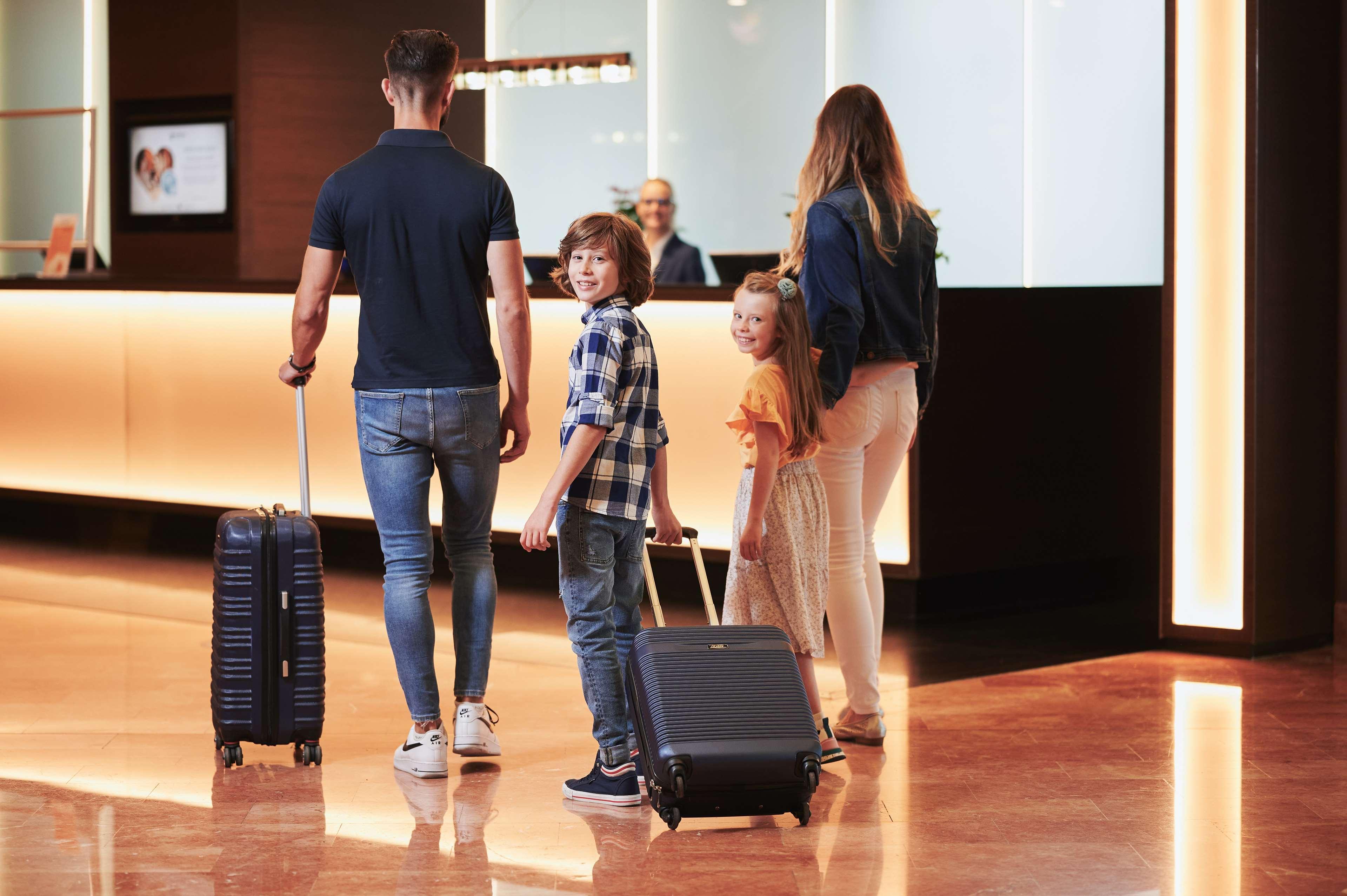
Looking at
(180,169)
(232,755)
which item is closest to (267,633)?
(232,755)

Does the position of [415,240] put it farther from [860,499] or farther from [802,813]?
[802,813]

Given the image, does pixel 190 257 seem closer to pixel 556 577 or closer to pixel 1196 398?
pixel 556 577

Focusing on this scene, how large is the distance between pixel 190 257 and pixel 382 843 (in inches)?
264

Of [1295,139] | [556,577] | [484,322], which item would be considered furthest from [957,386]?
[484,322]

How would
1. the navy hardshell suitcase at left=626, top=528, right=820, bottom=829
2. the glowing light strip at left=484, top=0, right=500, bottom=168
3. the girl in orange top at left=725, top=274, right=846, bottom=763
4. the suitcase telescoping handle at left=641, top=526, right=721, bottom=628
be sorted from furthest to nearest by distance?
1. the glowing light strip at left=484, top=0, right=500, bottom=168
2. the girl in orange top at left=725, top=274, right=846, bottom=763
3. the suitcase telescoping handle at left=641, top=526, right=721, bottom=628
4. the navy hardshell suitcase at left=626, top=528, right=820, bottom=829

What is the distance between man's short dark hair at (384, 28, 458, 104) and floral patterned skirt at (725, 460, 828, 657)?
1056 mm

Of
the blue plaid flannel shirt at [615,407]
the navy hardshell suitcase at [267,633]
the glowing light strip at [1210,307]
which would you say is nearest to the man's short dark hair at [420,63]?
the blue plaid flannel shirt at [615,407]

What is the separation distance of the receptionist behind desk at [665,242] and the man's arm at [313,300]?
12.4 ft

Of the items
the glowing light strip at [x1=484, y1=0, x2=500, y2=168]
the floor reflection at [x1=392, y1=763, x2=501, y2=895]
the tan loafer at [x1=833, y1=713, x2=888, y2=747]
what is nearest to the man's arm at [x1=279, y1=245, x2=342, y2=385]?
the floor reflection at [x1=392, y1=763, x2=501, y2=895]

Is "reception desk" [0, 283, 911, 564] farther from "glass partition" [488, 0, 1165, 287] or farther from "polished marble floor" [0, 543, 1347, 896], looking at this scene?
"glass partition" [488, 0, 1165, 287]

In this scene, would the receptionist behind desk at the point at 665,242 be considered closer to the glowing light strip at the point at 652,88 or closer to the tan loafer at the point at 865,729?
the glowing light strip at the point at 652,88

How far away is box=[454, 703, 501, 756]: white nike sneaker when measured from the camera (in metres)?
3.48

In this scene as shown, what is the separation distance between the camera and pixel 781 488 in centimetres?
341

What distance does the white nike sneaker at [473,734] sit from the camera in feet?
11.4
